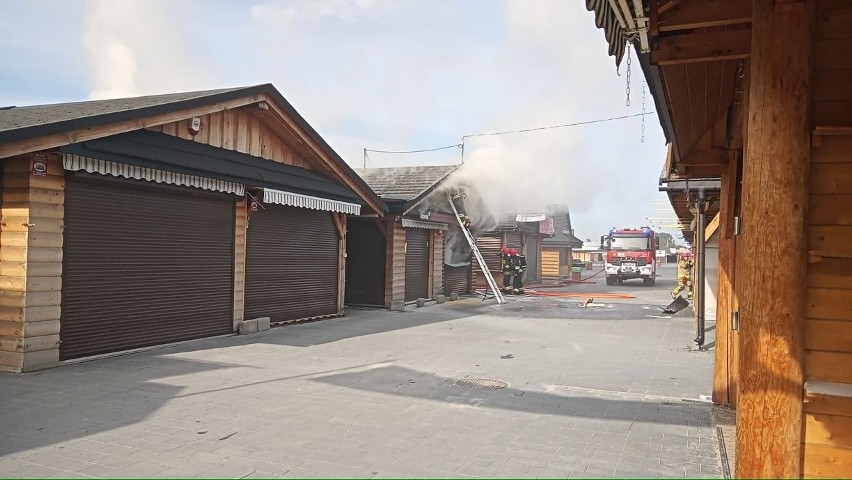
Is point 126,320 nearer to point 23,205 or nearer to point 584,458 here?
point 23,205

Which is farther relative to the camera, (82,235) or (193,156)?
(193,156)

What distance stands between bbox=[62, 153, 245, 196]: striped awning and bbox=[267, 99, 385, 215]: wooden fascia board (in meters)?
1.90

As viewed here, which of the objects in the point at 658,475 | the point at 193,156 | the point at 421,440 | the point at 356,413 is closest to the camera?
the point at 658,475

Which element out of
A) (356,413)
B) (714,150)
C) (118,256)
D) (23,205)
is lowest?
(356,413)

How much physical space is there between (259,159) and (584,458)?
9347mm

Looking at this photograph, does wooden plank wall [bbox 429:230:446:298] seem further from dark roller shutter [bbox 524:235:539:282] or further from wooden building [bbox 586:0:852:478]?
wooden building [bbox 586:0:852:478]

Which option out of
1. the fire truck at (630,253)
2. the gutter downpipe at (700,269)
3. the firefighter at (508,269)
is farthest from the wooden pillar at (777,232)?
the fire truck at (630,253)

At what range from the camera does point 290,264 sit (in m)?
13.4

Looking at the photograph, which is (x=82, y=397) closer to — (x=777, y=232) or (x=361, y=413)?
(x=361, y=413)

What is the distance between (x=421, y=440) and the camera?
536 cm

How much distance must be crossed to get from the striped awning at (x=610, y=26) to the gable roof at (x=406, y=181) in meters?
12.9

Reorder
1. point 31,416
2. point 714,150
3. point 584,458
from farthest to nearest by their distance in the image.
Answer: point 714,150 < point 31,416 < point 584,458

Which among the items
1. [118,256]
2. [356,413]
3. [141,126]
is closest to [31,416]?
[356,413]

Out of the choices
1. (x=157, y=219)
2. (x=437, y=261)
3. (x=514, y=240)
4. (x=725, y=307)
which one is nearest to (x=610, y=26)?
(x=725, y=307)
